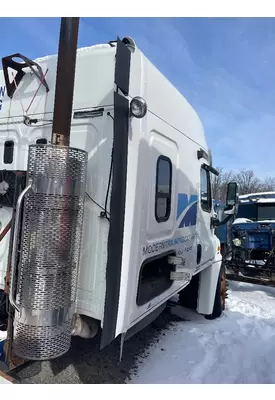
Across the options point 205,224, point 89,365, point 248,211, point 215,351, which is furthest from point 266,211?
point 89,365

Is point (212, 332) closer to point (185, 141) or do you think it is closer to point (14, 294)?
point (185, 141)

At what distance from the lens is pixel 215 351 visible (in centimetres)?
407

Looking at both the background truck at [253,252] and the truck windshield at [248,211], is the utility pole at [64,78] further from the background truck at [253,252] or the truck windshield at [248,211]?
the truck windshield at [248,211]

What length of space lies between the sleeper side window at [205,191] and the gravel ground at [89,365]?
2098 mm

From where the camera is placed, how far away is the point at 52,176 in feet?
6.82

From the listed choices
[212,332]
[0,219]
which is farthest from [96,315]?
[212,332]

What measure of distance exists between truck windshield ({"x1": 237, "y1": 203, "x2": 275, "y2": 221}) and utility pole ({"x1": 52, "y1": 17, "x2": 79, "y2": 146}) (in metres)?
8.48

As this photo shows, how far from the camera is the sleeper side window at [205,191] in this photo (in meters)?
4.52

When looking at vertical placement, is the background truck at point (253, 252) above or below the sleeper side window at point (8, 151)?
below

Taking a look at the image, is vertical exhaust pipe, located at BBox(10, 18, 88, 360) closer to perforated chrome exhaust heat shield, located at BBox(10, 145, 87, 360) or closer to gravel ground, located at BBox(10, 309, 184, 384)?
perforated chrome exhaust heat shield, located at BBox(10, 145, 87, 360)

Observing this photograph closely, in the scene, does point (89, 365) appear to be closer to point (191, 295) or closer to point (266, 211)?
point (191, 295)

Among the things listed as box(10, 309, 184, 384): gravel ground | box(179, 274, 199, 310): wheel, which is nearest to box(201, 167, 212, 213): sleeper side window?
box(179, 274, 199, 310): wheel

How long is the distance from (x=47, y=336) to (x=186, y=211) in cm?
226

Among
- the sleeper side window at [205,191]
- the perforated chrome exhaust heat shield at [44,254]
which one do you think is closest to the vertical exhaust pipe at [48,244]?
the perforated chrome exhaust heat shield at [44,254]
